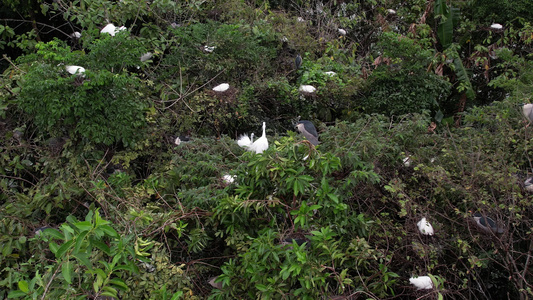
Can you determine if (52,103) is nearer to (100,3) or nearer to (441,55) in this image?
(100,3)

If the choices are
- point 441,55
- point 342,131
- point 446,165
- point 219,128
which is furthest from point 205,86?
point 441,55

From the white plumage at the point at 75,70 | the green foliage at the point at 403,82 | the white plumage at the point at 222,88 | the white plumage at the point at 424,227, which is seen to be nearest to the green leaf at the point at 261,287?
the white plumage at the point at 424,227

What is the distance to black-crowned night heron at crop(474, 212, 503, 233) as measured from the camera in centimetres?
201

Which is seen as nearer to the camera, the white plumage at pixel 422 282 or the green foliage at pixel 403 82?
the white plumage at pixel 422 282

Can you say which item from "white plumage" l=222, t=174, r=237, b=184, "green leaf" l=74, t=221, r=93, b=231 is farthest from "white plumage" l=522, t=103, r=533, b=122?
"green leaf" l=74, t=221, r=93, b=231

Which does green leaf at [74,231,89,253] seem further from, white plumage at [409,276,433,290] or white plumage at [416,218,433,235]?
white plumage at [416,218,433,235]

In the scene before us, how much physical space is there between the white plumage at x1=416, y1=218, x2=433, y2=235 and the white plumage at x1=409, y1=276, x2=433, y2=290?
0.98ft

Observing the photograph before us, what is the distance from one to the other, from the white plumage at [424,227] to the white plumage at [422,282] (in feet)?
0.98

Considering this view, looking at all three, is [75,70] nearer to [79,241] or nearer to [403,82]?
[79,241]

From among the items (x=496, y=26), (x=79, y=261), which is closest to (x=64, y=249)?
(x=79, y=261)

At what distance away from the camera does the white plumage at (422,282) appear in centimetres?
186

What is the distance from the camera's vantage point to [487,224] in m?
2.01

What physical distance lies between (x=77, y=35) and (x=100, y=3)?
1.41 ft

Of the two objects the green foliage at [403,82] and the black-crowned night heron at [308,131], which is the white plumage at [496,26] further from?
the black-crowned night heron at [308,131]
